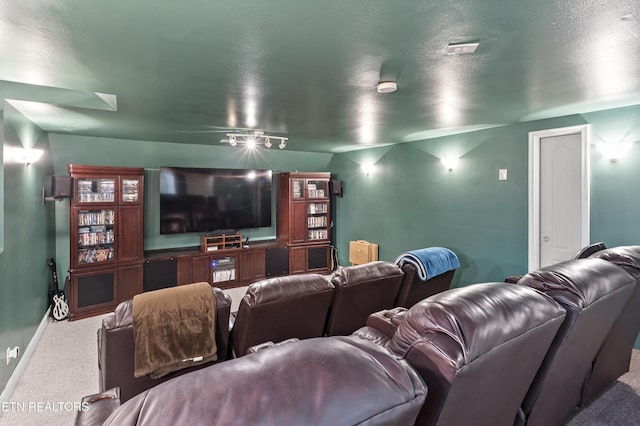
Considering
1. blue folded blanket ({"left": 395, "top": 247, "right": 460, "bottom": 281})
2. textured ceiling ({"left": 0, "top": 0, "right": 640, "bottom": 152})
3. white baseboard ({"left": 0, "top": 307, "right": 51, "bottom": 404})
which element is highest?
textured ceiling ({"left": 0, "top": 0, "right": 640, "bottom": 152})

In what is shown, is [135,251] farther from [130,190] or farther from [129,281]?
[130,190]

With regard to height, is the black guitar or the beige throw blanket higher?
the beige throw blanket

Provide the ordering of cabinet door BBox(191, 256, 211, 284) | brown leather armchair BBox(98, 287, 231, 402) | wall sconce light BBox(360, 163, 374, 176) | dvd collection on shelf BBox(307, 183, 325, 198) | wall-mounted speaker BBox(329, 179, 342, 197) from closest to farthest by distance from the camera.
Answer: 1. brown leather armchair BBox(98, 287, 231, 402)
2. cabinet door BBox(191, 256, 211, 284)
3. wall sconce light BBox(360, 163, 374, 176)
4. dvd collection on shelf BBox(307, 183, 325, 198)
5. wall-mounted speaker BBox(329, 179, 342, 197)

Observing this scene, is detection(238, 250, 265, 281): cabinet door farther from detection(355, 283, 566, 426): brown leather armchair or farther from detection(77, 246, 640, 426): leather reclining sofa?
detection(355, 283, 566, 426): brown leather armchair

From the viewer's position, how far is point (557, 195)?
372 cm

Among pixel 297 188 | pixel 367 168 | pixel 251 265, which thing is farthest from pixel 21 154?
pixel 367 168

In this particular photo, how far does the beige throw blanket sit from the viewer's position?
1729 millimetres

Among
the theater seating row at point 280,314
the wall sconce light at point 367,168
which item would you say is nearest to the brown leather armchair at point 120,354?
the theater seating row at point 280,314

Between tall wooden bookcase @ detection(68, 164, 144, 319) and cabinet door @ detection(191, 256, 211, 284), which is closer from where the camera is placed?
tall wooden bookcase @ detection(68, 164, 144, 319)

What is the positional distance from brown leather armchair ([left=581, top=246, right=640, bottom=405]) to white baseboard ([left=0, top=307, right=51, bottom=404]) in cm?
422

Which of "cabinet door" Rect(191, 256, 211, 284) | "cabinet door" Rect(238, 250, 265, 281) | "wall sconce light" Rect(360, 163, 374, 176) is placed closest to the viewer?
"cabinet door" Rect(191, 256, 211, 284)

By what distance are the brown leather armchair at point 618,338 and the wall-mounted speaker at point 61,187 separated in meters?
5.39

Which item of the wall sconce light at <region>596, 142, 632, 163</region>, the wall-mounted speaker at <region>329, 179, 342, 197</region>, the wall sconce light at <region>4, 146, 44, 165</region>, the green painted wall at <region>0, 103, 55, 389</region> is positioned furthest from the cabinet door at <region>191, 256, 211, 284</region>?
the wall sconce light at <region>596, 142, 632, 163</region>

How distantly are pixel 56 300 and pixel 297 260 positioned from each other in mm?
3529
